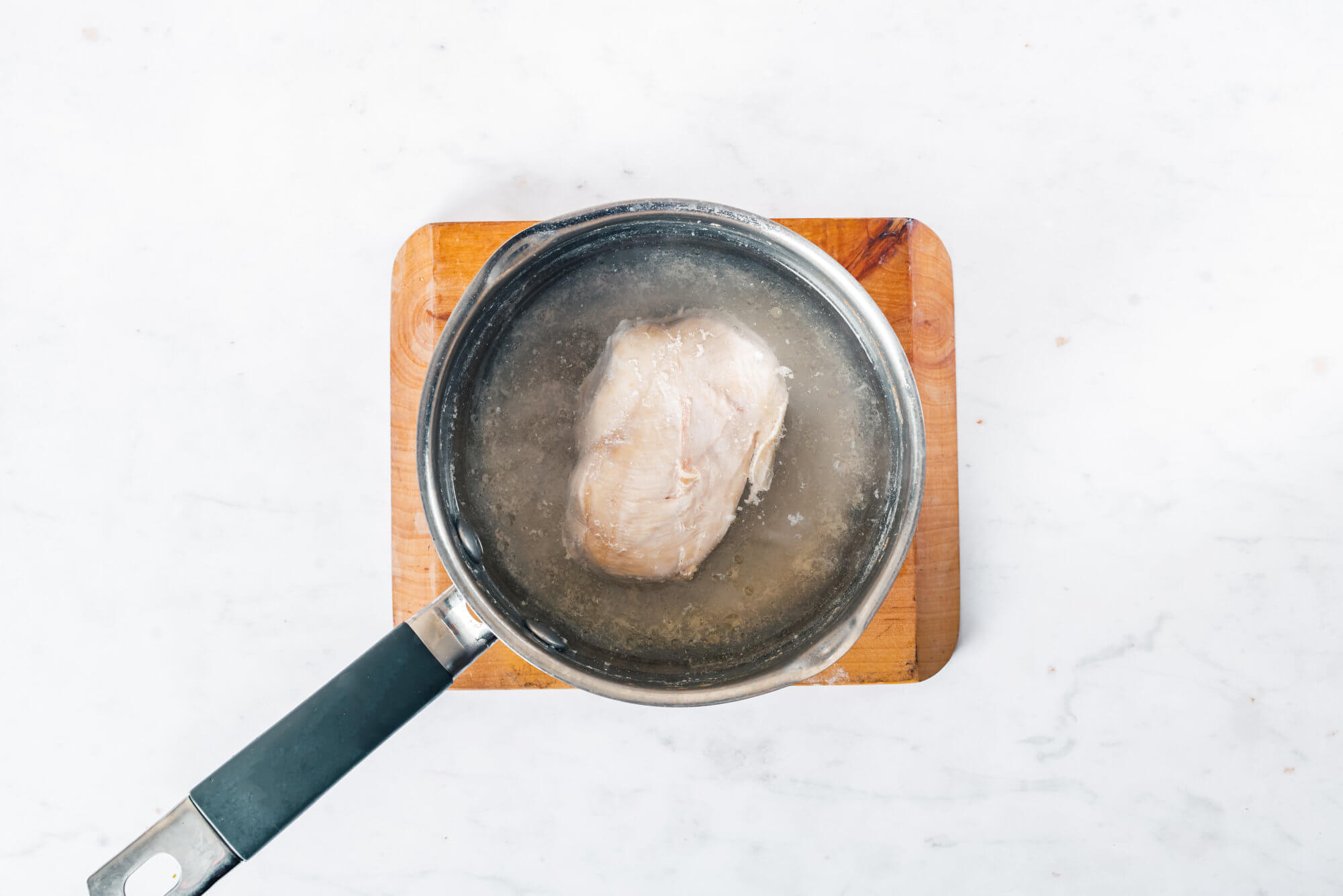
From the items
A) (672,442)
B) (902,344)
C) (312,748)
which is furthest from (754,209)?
(312,748)

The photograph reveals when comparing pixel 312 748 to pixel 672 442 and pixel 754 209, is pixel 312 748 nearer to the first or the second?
pixel 672 442

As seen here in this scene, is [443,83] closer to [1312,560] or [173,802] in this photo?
[173,802]

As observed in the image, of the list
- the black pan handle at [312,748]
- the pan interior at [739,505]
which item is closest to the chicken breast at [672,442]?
the pan interior at [739,505]

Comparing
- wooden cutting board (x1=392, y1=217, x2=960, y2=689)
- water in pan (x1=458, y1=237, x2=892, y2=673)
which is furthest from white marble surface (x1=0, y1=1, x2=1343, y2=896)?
water in pan (x1=458, y1=237, x2=892, y2=673)

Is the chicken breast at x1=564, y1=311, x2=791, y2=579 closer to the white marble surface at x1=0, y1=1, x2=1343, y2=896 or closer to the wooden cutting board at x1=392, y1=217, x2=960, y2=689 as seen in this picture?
the wooden cutting board at x1=392, y1=217, x2=960, y2=689

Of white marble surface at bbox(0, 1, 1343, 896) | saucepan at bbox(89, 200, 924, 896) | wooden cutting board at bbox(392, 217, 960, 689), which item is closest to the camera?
saucepan at bbox(89, 200, 924, 896)

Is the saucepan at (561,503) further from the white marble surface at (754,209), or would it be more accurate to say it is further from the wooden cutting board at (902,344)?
the white marble surface at (754,209)
